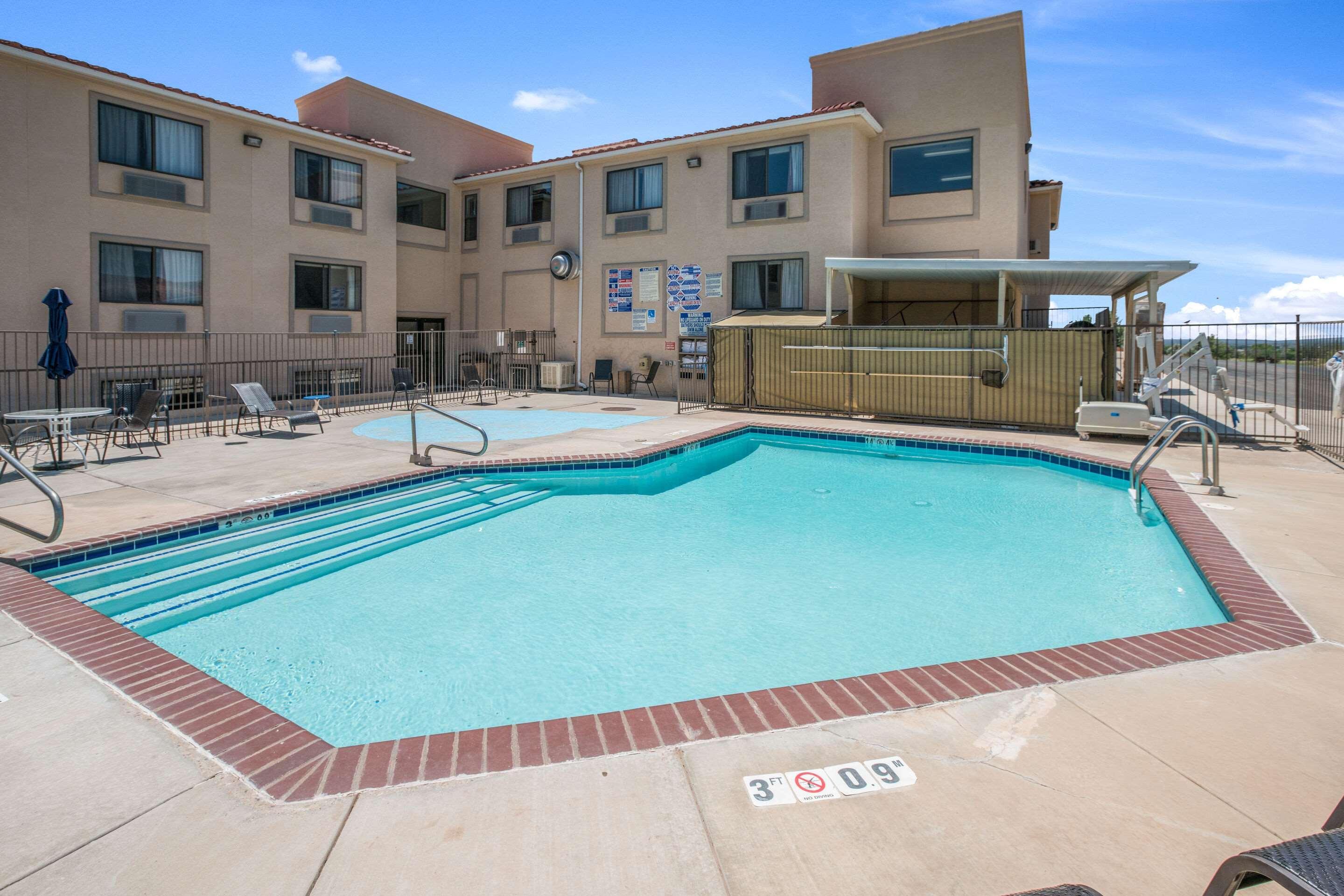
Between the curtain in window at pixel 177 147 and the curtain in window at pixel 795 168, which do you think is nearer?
the curtain in window at pixel 177 147

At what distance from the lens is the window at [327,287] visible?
17.7 m

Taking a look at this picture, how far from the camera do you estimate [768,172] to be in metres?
17.4

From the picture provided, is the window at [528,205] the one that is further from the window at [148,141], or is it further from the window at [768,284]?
the window at [148,141]

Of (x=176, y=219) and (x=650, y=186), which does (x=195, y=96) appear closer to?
(x=176, y=219)

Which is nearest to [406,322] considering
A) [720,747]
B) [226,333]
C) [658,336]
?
[226,333]

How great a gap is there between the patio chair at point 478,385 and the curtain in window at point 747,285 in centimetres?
637

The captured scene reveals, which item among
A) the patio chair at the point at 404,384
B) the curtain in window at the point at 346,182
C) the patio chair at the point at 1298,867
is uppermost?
the curtain in window at the point at 346,182

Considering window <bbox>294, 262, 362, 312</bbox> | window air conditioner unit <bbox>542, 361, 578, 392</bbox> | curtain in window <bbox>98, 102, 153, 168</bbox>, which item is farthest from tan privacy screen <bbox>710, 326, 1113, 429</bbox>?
curtain in window <bbox>98, 102, 153, 168</bbox>

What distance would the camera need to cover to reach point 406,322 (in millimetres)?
21719

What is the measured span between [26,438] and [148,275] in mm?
5405

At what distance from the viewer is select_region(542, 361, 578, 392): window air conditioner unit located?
20.2 meters

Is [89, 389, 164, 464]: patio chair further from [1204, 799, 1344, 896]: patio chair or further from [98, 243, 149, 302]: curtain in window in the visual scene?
[1204, 799, 1344, 896]: patio chair

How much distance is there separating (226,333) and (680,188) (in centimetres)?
1101

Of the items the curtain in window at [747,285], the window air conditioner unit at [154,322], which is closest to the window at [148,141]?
the window air conditioner unit at [154,322]
